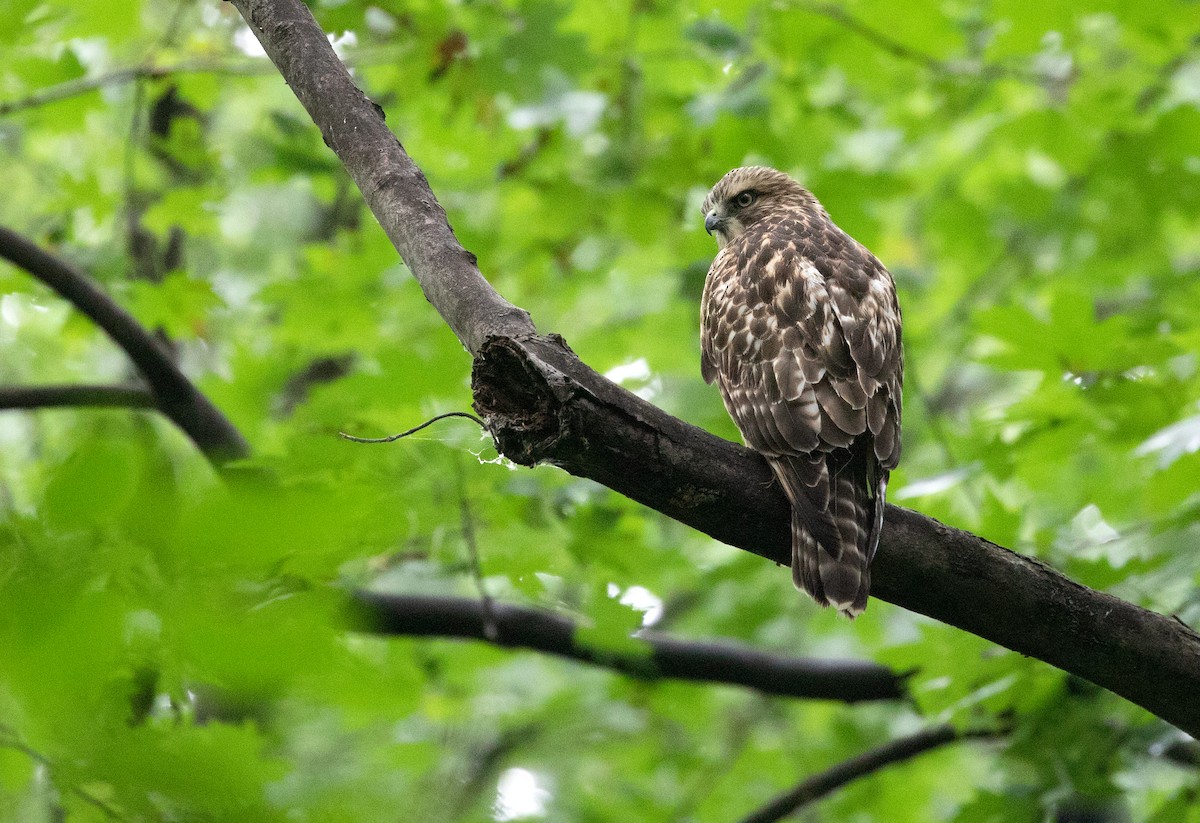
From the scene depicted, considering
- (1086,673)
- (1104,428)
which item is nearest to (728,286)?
(1104,428)

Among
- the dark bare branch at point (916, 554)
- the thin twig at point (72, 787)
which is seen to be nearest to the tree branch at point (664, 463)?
the dark bare branch at point (916, 554)

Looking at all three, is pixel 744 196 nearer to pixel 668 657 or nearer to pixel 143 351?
pixel 668 657

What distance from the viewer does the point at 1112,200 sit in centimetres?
704

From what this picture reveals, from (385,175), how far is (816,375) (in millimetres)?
1411

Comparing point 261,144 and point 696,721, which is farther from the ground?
point 261,144

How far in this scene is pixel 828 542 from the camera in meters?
2.76

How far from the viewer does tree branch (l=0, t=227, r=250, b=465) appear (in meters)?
4.54

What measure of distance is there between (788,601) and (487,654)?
260cm

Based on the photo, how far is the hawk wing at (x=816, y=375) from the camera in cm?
280

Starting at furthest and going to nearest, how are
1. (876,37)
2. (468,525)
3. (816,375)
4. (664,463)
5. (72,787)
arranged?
(876,37), (468,525), (816,375), (664,463), (72,787)

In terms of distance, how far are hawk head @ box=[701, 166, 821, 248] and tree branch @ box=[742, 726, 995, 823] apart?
2.34 metres

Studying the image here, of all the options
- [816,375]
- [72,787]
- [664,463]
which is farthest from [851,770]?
[72,787]

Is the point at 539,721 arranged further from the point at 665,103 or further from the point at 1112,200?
the point at 1112,200

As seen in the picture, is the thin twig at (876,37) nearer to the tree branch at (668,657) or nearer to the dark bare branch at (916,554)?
the tree branch at (668,657)
